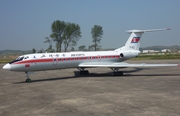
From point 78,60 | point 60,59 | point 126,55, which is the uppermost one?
point 126,55

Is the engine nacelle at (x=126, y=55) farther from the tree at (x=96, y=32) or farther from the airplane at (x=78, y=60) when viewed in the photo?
the tree at (x=96, y=32)

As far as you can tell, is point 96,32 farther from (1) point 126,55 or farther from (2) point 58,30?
(1) point 126,55

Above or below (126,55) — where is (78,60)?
below

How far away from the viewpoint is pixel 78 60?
69.5 feet

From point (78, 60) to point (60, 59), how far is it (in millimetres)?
2082

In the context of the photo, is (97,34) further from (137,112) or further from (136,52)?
(137,112)

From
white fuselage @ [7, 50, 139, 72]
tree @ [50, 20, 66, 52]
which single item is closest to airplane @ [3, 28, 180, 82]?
white fuselage @ [7, 50, 139, 72]

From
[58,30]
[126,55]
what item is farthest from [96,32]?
[126,55]

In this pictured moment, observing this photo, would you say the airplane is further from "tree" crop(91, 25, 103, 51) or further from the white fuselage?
"tree" crop(91, 25, 103, 51)

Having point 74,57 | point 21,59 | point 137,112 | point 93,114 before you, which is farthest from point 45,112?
point 74,57

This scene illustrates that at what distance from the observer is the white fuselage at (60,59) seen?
59.0 ft

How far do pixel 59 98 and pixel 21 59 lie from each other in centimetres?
839

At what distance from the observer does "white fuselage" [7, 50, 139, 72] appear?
1798cm

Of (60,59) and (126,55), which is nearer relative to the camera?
(60,59)
